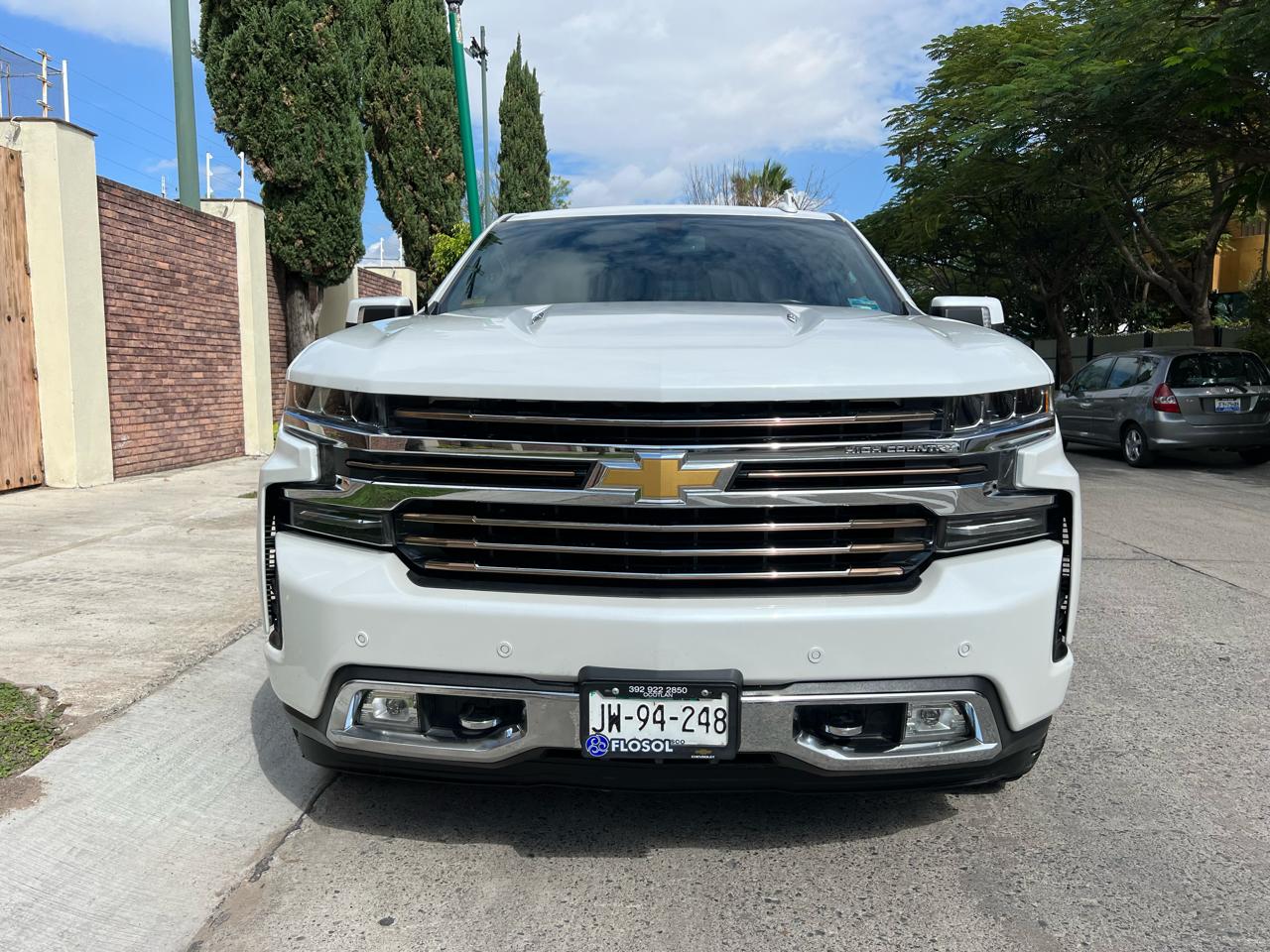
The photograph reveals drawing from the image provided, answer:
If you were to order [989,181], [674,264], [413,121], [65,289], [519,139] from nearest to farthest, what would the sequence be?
[674,264], [65,289], [989,181], [413,121], [519,139]

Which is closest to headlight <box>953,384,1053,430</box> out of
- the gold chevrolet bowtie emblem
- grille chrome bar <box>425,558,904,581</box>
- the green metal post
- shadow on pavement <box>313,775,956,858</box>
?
grille chrome bar <box>425,558,904,581</box>

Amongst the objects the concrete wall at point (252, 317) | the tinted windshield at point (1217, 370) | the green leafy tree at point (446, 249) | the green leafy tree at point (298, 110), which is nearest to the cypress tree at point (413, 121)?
the green leafy tree at point (446, 249)

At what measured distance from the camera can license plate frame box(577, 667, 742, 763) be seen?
238 centimetres

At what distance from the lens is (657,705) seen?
2.41 m

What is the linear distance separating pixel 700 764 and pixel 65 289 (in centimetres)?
903

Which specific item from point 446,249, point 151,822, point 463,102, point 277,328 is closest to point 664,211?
point 151,822

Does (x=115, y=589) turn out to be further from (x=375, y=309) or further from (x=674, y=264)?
(x=674, y=264)

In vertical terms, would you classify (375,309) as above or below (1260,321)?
below

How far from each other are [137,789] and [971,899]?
2419 millimetres

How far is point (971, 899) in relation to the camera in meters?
2.59

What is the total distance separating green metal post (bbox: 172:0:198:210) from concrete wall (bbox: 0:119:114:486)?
2397 millimetres

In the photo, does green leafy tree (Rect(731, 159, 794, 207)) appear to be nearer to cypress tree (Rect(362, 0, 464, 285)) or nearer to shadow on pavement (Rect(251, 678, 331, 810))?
cypress tree (Rect(362, 0, 464, 285))

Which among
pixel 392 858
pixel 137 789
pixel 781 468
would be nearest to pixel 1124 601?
pixel 781 468

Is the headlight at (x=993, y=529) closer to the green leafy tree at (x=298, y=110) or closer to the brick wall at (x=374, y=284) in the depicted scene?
the green leafy tree at (x=298, y=110)
